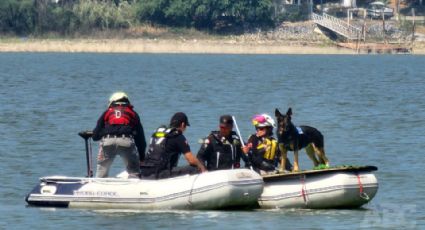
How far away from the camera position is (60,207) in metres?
24.1

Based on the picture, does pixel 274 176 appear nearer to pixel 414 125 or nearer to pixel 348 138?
pixel 348 138

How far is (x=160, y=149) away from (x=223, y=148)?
39.2 inches

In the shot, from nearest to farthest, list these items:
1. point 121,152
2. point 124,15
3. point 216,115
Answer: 1. point 121,152
2. point 216,115
3. point 124,15

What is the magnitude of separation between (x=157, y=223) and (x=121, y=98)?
2.10 meters

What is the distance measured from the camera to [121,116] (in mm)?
23891

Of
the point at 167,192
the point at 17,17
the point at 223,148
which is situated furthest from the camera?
the point at 17,17

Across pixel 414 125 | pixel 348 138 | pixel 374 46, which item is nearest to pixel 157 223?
pixel 348 138

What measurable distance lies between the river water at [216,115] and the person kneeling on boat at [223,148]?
797 mm

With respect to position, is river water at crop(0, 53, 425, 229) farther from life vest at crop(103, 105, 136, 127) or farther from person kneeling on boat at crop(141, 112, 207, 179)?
life vest at crop(103, 105, 136, 127)

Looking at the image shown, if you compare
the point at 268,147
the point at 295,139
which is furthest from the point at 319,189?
the point at 295,139

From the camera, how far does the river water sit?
2362 centimetres

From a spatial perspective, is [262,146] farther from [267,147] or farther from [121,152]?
[121,152]

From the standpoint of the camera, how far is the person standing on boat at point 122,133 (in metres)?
23.9

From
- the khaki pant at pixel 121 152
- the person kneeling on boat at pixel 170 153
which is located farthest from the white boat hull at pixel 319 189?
the khaki pant at pixel 121 152
